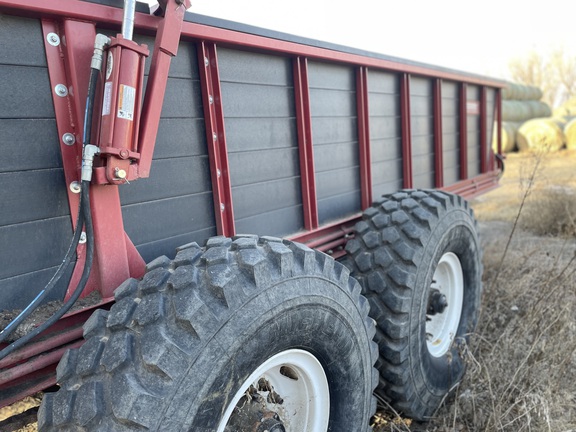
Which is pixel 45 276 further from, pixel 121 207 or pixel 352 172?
pixel 352 172

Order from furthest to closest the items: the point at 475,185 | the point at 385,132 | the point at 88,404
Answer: the point at 475,185 → the point at 385,132 → the point at 88,404

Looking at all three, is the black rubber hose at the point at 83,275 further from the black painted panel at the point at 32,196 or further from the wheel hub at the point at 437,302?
the wheel hub at the point at 437,302

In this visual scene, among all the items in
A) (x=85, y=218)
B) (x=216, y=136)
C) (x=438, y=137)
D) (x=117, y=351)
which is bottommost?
(x=117, y=351)

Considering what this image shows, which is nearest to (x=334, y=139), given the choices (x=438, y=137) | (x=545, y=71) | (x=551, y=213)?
(x=438, y=137)

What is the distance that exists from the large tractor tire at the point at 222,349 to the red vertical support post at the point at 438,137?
240 cm

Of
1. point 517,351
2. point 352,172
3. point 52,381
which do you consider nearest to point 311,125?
point 352,172

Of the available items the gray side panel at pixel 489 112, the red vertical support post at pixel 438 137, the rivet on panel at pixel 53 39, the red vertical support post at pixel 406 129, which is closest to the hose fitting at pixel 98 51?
the rivet on panel at pixel 53 39

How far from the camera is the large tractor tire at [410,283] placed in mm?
2562

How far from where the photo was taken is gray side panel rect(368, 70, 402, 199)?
322 cm

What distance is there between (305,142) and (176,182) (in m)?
0.88

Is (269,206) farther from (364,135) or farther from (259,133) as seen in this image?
(364,135)

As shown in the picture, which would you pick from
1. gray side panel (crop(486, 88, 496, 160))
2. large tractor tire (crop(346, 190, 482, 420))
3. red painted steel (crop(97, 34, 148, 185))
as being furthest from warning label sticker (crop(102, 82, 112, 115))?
gray side panel (crop(486, 88, 496, 160))

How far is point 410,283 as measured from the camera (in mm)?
2566

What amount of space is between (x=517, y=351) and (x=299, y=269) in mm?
2190
